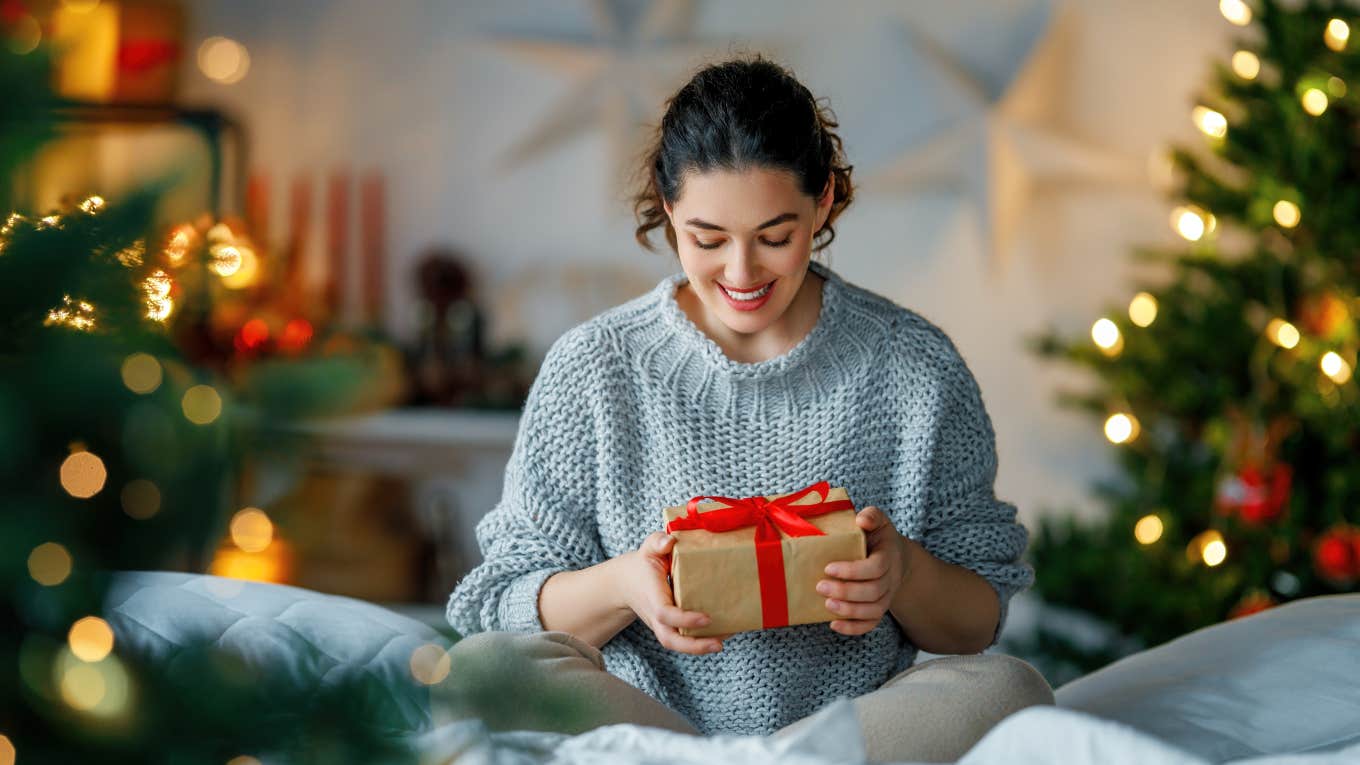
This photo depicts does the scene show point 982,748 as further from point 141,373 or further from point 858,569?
point 141,373

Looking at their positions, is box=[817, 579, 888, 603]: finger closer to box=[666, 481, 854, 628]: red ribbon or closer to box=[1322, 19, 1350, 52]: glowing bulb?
box=[666, 481, 854, 628]: red ribbon

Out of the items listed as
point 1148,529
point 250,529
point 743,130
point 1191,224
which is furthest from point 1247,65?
point 250,529

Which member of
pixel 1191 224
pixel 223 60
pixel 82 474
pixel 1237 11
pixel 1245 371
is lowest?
pixel 1245 371

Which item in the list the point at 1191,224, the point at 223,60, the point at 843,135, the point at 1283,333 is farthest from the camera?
the point at 223,60

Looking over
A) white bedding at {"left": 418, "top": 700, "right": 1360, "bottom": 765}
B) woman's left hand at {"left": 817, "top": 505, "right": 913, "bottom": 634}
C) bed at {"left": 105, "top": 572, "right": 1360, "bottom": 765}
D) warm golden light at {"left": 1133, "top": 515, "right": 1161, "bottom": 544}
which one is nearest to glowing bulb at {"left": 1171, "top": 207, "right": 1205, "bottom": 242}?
warm golden light at {"left": 1133, "top": 515, "right": 1161, "bottom": 544}

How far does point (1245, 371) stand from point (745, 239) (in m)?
1.57

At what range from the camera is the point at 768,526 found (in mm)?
1160

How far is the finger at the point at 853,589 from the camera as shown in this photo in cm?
114

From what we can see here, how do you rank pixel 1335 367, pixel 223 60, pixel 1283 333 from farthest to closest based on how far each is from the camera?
pixel 223 60
pixel 1283 333
pixel 1335 367

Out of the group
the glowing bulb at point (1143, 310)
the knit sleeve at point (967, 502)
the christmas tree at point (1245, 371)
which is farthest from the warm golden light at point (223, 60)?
the knit sleeve at point (967, 502)

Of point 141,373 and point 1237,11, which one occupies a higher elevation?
point 1237,11

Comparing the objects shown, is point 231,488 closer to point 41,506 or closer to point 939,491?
point 41,506

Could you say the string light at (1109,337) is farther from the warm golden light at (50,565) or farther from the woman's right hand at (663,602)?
the warm golden light at (50,565)

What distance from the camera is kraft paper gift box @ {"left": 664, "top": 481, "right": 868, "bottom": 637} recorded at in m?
1.13
